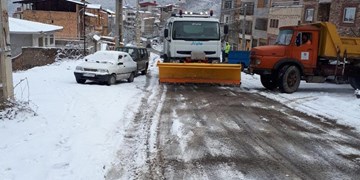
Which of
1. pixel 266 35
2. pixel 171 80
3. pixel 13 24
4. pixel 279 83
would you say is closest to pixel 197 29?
pixel 171 80

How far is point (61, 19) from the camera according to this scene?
46000mm

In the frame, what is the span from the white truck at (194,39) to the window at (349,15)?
14.6 metres

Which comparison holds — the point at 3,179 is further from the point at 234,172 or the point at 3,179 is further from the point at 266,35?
the point at 266,35

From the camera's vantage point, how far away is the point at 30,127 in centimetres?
705

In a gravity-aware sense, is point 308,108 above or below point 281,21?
below

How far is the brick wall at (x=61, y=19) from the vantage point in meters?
45.8

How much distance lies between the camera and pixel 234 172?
17.9 ft

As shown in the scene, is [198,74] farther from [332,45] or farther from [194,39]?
[332,45]

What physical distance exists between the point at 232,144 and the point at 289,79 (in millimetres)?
8466

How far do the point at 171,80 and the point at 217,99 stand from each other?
333 centimetres

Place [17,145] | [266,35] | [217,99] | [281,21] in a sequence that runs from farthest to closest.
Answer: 1. [266,35]
2. [281,21]
3. [217,99]
4. [17,145]

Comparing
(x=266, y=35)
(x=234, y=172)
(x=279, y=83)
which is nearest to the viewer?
(x=234, y=172)

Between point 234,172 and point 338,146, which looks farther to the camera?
point 338,146

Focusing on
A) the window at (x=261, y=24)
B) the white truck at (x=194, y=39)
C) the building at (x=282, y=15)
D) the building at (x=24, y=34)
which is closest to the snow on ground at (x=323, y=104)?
the white truck at (x=194, y=39)
